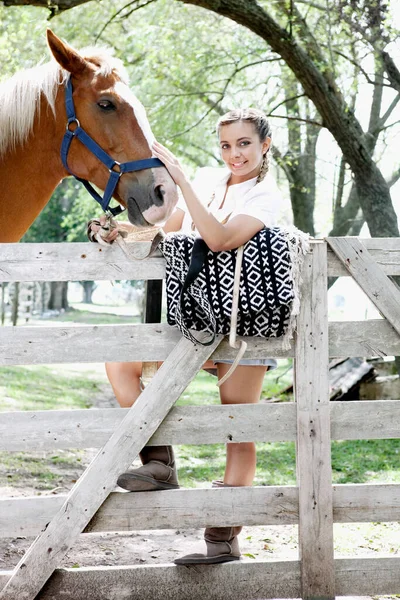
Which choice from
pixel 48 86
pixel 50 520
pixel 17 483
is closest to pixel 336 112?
pixel 48 86

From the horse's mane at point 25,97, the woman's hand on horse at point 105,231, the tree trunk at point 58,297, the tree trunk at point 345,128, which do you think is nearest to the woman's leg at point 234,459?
the woman's hand on horse at point 105,231

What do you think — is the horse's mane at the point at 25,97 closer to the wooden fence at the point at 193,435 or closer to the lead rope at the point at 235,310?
the wooden fence at the point at 193,435

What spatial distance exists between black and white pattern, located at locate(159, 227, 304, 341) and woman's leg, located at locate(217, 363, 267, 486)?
25 centimetres

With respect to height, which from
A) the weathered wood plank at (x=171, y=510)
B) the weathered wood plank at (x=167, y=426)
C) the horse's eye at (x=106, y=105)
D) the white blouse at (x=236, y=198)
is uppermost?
the horse's eye at (x=106, y=105)

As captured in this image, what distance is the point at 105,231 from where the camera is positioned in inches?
115

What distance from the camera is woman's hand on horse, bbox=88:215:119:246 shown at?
293 cm

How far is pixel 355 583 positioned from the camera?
3090 mm

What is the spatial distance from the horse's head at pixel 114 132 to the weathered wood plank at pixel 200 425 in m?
0.90

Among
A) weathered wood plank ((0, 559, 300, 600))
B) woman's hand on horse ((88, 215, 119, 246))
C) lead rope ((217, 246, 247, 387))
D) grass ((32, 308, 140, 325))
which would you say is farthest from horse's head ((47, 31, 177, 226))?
grass ((32, 308, 140, 325))

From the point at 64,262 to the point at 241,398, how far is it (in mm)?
955

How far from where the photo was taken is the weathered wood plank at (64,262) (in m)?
2.93

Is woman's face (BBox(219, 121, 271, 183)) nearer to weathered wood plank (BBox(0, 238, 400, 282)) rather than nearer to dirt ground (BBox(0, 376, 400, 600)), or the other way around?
weathered wood plank (BBox(0, 238, 400, 282))

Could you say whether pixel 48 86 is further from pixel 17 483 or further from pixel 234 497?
pixel 17 483

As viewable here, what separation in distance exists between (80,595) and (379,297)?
1784 mm
